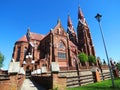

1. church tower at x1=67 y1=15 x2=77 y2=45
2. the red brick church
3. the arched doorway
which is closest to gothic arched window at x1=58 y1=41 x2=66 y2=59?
the red brick church

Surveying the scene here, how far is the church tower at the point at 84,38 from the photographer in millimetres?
53347

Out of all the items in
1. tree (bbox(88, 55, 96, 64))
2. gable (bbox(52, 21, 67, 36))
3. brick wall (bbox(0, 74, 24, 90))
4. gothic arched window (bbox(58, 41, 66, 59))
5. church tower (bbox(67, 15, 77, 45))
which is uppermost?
church tower (bbox(67, 15, 77, 45))

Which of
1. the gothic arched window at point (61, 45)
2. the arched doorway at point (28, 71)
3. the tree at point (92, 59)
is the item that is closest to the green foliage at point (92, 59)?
the tree at point (92, 59)

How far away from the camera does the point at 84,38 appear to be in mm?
55500

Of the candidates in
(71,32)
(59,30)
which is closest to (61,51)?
(59,30)

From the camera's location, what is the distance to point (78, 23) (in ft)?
204

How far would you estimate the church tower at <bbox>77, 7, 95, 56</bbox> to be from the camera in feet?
175

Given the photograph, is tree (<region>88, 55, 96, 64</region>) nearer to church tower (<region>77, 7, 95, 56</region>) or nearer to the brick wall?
church tower (<region>77, 7, 95, 56</region>)

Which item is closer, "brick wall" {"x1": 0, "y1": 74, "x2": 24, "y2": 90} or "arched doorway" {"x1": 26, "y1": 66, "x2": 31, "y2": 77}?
"brick wall" {"x1": 0, "y1": 74, "x2": 24, "y2": 90}

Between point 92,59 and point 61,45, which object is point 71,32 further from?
point 61,45

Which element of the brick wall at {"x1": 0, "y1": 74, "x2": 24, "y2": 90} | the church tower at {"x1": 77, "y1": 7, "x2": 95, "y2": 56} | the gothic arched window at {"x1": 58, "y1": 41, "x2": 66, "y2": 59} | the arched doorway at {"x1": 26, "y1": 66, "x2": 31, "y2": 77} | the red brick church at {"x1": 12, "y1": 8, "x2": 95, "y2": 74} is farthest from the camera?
the church tower at {"x1": 77, "y1": 7, "x2": 95, "y2": 56}

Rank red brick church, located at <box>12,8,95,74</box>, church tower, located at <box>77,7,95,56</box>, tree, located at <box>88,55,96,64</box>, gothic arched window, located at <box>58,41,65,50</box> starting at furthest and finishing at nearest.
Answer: church tower, located at <box>77,7,95,56</box> < tree, located at <box>88,55,96,64</box> < gothic arched window, located at <box>58,41,65,50</box> < red brick church, located at <box>12,8,95,74</box>

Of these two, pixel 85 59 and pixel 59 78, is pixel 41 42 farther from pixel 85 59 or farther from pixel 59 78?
pixel 59 78

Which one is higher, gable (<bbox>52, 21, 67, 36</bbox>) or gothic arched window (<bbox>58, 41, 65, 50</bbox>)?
gable (<bbox>52, 21, 67, 36</bbox>)
